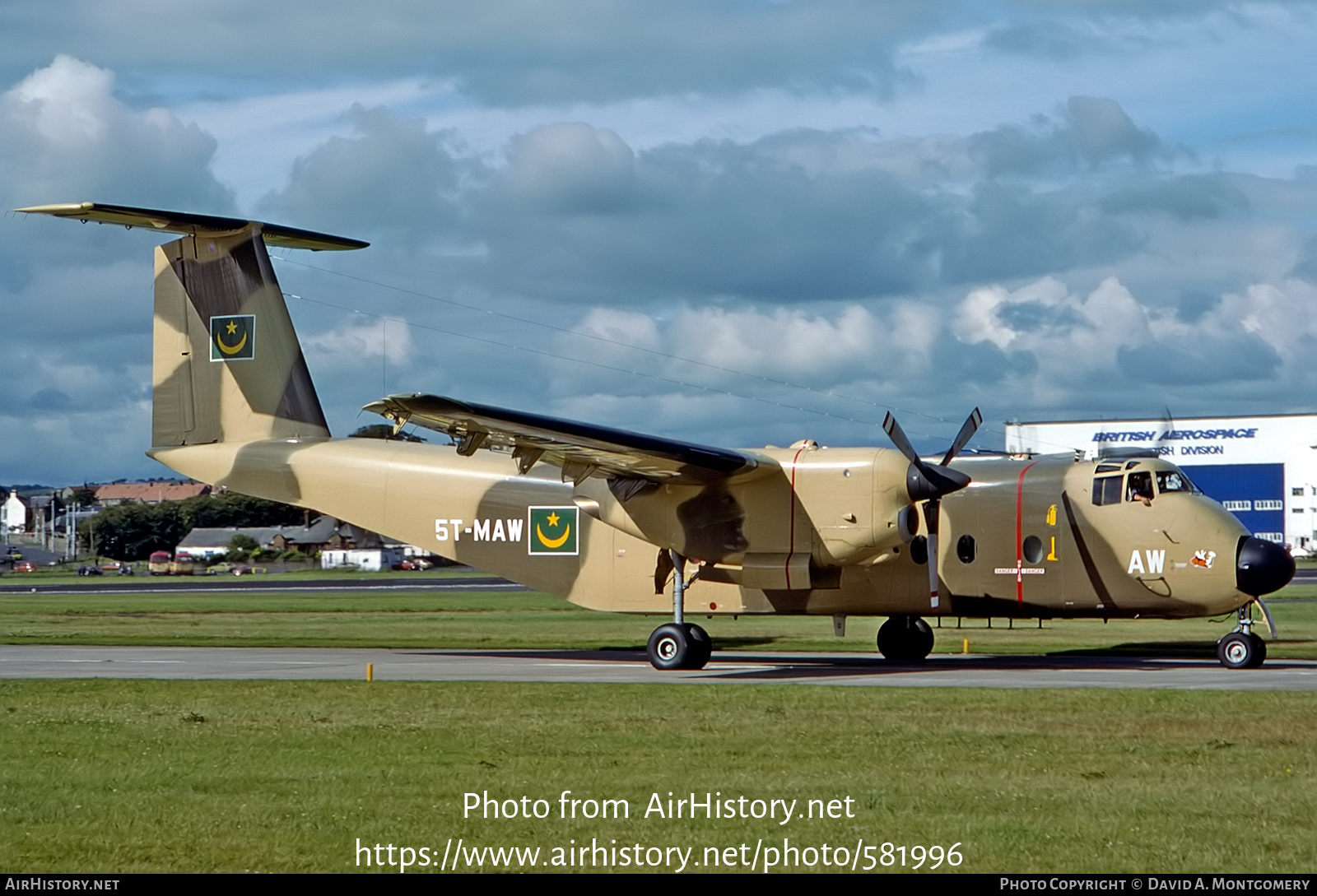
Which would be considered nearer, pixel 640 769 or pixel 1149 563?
pixel 640 769

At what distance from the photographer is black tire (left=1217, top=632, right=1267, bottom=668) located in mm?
22125

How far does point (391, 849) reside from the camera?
973cm

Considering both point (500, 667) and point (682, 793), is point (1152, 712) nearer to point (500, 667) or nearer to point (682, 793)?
point (682, 793)

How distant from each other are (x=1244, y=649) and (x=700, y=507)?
28.9 ft

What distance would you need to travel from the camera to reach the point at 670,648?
2312 cm

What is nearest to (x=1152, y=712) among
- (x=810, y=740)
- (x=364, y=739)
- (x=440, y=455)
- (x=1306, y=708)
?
(x=1306, y=708)

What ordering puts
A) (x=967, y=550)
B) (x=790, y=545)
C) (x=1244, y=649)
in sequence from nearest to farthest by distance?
(x=1244, y=649)
(x=790, y=545)
(x=967, y=550)

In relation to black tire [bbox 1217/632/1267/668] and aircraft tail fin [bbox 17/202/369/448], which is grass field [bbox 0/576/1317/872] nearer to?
black tire [bbox 1217/632/1267/668]

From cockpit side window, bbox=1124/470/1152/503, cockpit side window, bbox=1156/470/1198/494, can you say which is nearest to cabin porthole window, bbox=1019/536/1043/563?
cockpit side window, bbox=1124/470/1152/503

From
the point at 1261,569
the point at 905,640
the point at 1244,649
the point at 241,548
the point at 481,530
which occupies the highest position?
the point at 481,530

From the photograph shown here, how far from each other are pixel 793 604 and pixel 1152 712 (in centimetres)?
809

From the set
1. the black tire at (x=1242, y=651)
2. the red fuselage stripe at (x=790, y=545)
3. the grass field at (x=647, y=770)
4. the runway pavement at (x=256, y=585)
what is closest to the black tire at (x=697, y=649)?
the red fuselage stripe at (x=790, y=545)

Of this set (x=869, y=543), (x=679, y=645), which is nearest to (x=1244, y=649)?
(x=869, y=543)

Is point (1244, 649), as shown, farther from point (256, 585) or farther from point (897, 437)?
point (256, 585)
